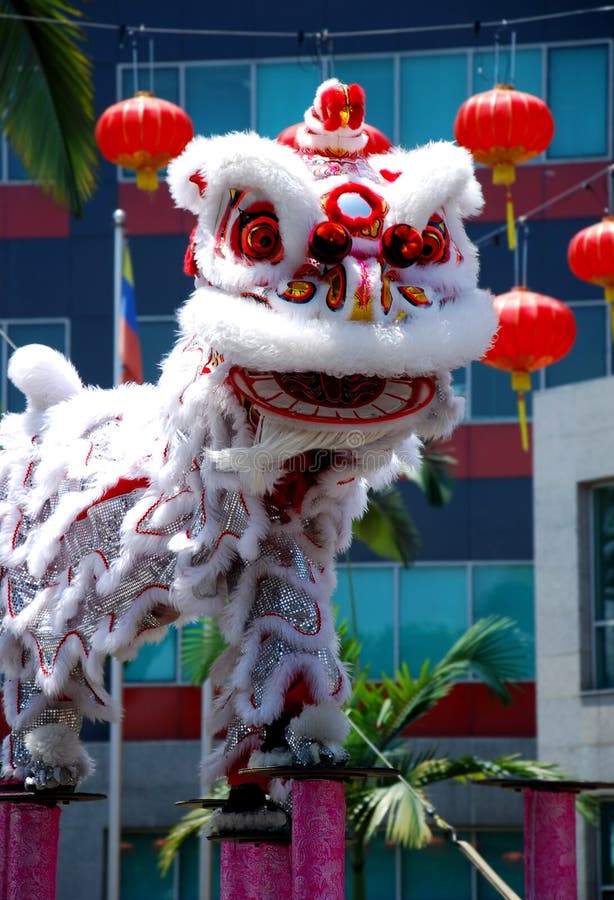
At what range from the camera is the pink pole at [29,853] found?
496cm

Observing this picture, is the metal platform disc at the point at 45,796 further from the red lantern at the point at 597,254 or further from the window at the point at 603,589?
the window at the point at 603,589

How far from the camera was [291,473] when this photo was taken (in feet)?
14.9

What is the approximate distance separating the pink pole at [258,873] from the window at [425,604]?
8932 mm

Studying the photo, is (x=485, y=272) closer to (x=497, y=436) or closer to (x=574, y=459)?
(x=497, y=436)

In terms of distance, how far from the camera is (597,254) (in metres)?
10.2

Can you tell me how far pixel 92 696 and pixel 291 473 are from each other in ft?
3.09

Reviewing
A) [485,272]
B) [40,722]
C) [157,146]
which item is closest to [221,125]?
[485,272]

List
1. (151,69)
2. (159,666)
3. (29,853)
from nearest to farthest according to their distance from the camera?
(29,853) < (159,666) < (151,69)

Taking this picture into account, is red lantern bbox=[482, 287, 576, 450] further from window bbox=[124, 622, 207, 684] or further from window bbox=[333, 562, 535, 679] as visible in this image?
window bbox=[124, 622, 207, 684]

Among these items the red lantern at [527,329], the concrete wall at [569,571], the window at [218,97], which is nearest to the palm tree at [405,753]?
the concrete wall at [569,571]

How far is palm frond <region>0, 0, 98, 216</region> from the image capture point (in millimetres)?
8828

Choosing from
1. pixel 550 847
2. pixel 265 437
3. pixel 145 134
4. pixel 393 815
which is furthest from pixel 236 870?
pixel 145 134

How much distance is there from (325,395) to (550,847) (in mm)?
1500

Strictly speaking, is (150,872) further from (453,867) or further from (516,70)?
(516,70)
